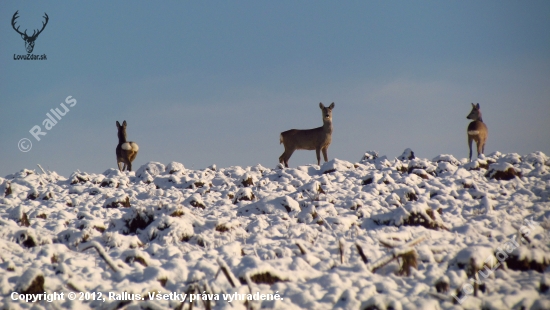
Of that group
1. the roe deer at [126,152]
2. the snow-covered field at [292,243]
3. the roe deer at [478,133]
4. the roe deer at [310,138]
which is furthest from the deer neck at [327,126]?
the roe deer at [126,152]

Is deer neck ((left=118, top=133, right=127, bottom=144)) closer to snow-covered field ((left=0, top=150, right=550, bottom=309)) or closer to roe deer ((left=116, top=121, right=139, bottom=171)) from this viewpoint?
roe deer ((left=116, top=121, right=139, bottom=171))

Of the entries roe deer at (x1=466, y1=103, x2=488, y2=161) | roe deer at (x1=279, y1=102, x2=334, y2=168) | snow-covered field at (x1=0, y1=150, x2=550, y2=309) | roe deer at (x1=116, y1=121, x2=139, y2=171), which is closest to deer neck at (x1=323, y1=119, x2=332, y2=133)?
roe deer at (x1=279, y1=102, x2=334, y2=168)

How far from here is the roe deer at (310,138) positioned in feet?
57.2

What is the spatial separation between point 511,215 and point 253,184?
5.57m

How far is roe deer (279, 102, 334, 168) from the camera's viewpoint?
1744cm

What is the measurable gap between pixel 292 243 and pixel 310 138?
38.0 feet

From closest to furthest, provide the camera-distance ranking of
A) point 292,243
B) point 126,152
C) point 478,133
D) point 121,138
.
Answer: point 292,243
point 478,133
point 126,152
point 121,138

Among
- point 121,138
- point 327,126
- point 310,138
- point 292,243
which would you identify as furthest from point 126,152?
point 292,243

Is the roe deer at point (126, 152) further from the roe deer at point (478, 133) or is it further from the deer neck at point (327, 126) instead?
the roe deer at point (478, 133)

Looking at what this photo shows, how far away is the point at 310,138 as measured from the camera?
17750 mm

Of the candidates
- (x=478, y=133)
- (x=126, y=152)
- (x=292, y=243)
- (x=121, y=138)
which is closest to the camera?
(x=292, y=243)

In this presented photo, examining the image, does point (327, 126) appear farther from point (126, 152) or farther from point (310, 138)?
point (126, 152)

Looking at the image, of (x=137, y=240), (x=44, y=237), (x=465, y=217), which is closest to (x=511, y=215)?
(x=465, y=217)

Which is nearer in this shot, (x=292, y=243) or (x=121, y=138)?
(x=292, y=243)
